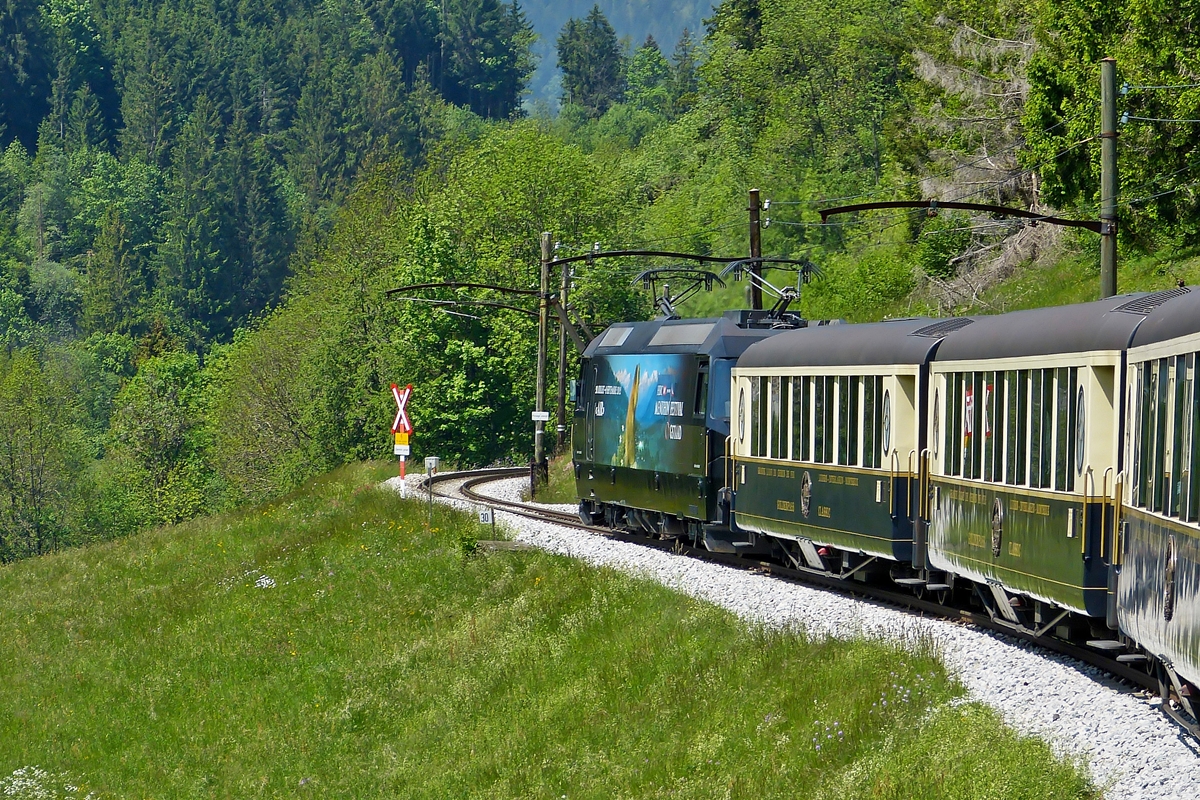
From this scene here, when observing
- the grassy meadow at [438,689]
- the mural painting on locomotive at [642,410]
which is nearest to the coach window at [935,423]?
the grassy meadow at [438,689]

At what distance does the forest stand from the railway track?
11325 mm

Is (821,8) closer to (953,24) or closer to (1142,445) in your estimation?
(953,24)

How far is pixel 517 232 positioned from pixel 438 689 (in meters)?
49.2

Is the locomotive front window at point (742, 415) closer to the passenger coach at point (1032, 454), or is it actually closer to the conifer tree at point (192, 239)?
the passenger coach at point (1032, 454)

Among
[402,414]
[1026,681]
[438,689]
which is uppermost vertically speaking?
[402,414]

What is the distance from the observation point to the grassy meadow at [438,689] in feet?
42.9

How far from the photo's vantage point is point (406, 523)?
3089 centimetres

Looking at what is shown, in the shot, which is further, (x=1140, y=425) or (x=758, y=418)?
(x=758, y=418)

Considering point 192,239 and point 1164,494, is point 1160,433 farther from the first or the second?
point 192,239

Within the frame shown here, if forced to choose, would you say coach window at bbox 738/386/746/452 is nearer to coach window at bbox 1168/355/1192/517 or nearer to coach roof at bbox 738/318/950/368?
coach roof at bbox 738/318/950/368

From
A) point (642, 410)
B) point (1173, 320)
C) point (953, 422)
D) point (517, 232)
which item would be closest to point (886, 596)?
point (953, 422)

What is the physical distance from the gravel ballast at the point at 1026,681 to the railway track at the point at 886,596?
0.38 feet

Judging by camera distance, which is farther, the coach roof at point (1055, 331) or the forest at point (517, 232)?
the forest at point (517, 232)

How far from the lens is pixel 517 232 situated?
68.7m
